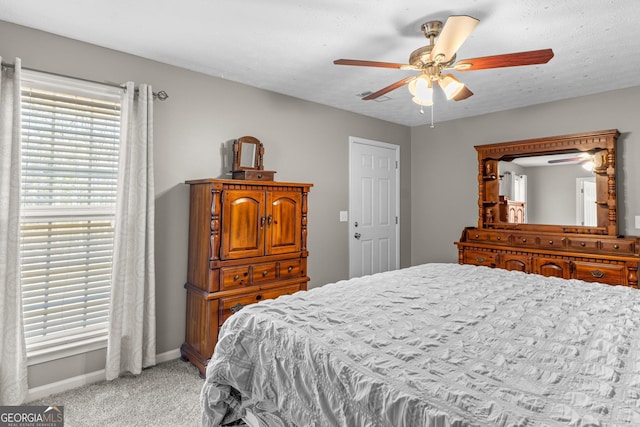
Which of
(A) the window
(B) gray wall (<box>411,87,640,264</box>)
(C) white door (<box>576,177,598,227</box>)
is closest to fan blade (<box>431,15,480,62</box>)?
(A) the window

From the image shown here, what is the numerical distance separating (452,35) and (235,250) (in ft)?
6.74

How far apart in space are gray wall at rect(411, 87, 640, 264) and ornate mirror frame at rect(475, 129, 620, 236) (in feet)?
0.46

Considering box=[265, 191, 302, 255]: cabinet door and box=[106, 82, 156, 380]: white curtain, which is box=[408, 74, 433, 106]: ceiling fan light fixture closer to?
box=[265, 191, 302, 255]: cabinet door

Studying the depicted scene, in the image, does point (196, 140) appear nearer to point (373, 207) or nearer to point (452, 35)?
point (452, 35)

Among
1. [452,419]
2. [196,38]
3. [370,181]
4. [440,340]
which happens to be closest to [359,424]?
[452,419]

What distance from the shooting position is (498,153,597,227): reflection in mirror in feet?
11.8

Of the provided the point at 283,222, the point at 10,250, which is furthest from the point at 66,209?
the point at 283,222

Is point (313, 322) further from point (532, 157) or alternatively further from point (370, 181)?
point (532, 157)

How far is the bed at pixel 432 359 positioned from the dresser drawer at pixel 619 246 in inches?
62.9

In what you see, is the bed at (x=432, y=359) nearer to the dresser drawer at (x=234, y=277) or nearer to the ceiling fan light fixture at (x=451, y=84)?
the dresser drawer at (x=234, y=277)

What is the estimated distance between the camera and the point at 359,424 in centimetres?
105

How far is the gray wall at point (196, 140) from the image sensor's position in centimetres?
247

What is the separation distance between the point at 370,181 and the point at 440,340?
134 inches

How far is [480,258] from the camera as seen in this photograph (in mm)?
4031
